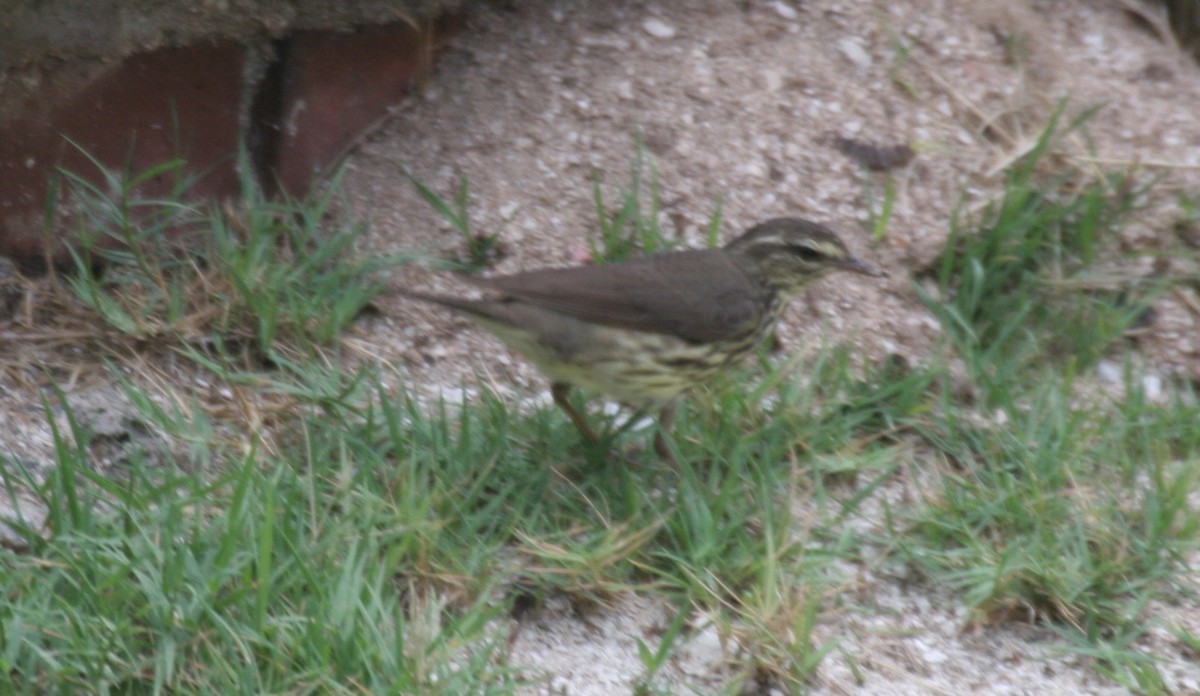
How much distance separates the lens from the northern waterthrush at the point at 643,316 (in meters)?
4.84

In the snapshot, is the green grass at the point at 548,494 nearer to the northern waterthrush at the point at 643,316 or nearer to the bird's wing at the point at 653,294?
the northern waterthrush at the point at 643,316

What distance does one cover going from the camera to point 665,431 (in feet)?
16.5

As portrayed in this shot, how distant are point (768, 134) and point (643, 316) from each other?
1543 mm

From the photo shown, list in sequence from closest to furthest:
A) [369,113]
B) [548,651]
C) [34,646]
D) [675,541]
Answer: [34,646]
[548,651]
[675,541]
[369,113]

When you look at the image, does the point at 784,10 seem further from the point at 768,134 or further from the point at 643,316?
the point at 643,316

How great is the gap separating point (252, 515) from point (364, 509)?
347 millimetres

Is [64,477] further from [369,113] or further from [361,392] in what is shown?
[369,113]

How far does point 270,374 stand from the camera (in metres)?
5.10

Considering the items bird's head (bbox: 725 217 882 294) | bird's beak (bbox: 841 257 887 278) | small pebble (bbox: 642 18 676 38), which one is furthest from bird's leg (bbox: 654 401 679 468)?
small pebble (bbox: 642 18 676 38)

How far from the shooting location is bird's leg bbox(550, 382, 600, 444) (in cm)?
499

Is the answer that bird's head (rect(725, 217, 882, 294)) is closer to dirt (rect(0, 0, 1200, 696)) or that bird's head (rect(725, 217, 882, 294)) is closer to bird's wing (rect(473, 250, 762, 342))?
bird's wing (rect(473, 250, 762, 342))

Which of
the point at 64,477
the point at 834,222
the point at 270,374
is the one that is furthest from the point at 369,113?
the point at 64,477

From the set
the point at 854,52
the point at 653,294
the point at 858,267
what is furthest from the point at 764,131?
the point at 653,294

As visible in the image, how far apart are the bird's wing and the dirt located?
598 millimetres
